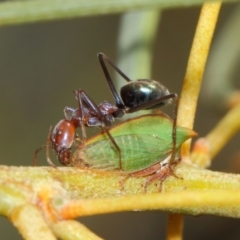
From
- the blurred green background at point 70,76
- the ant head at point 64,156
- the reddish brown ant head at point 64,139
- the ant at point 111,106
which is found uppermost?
the blurred green background at point 70,76

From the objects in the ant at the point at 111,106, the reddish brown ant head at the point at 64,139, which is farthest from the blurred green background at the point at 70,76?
the reddish brown ant head at the point at 64,139

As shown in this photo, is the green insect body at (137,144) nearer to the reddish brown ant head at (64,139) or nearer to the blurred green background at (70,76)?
the reddish brown ant head at (64,139)

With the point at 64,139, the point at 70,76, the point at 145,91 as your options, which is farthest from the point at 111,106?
the point at 70,76

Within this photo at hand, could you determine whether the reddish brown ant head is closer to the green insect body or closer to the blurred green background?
the green insect body

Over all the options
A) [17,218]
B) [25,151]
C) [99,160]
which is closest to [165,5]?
[17,218]

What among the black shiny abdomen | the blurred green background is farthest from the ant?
the blurred green background

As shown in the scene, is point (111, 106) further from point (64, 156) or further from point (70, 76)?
point (70, 76)

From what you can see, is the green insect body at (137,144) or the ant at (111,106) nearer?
the green insect body at (137,144)
